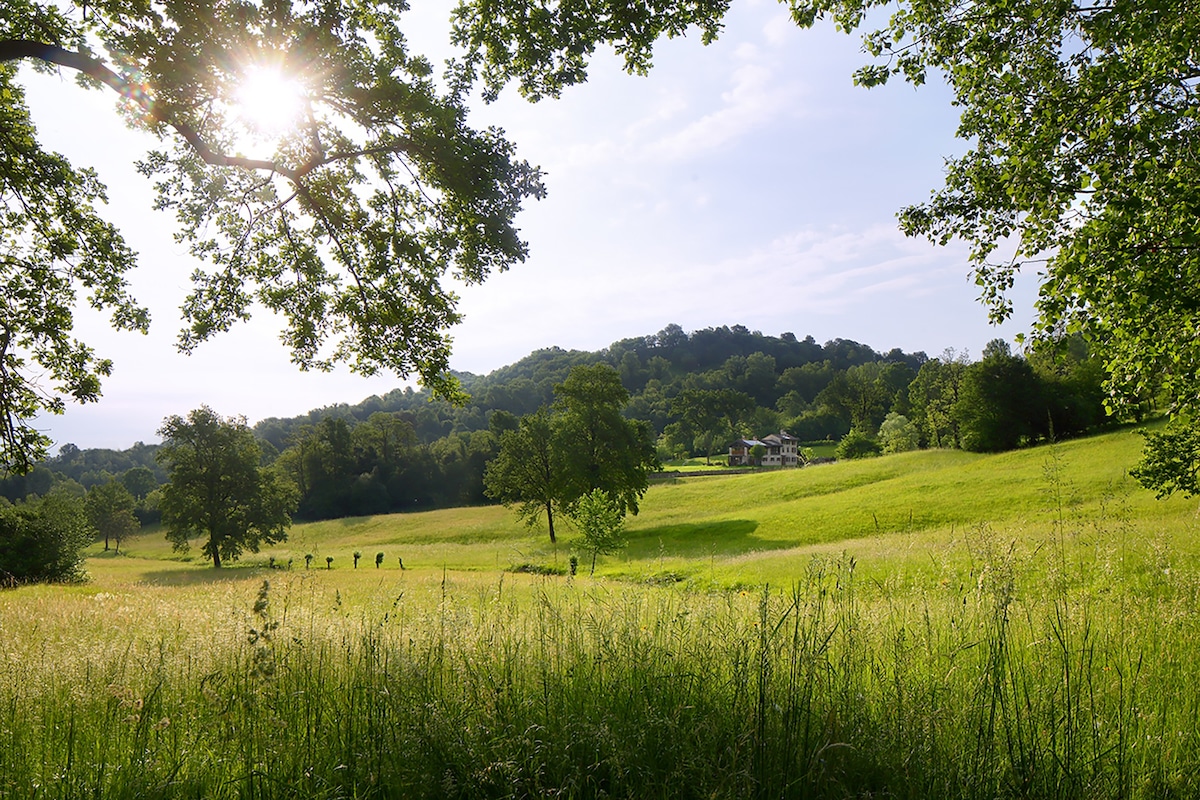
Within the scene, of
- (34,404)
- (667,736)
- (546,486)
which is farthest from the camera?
(546,486)

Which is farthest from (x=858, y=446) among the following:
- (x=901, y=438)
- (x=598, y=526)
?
(x=598, y=526)

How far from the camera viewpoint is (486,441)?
85562 mm

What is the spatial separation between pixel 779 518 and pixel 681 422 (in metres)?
73.0

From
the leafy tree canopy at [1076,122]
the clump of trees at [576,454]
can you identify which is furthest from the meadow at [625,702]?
the clump of trees at [576,454]

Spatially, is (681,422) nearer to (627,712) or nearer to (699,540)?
(699,540)

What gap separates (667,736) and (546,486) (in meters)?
37.6

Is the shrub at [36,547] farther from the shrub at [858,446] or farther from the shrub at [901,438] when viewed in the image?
the shrub at [858,446]

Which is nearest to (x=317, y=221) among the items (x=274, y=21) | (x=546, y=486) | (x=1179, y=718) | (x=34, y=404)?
(x=274, y=21)

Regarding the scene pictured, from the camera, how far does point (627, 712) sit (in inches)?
133

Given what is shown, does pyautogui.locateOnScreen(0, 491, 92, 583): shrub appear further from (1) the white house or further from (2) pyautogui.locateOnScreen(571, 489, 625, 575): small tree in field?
(1) the white house

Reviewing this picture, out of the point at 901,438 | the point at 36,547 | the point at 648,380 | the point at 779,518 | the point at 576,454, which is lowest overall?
the point at 779,518

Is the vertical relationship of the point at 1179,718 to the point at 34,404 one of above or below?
below

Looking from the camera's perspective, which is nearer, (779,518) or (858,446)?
(779,518)

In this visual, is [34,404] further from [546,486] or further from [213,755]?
[546,486]
